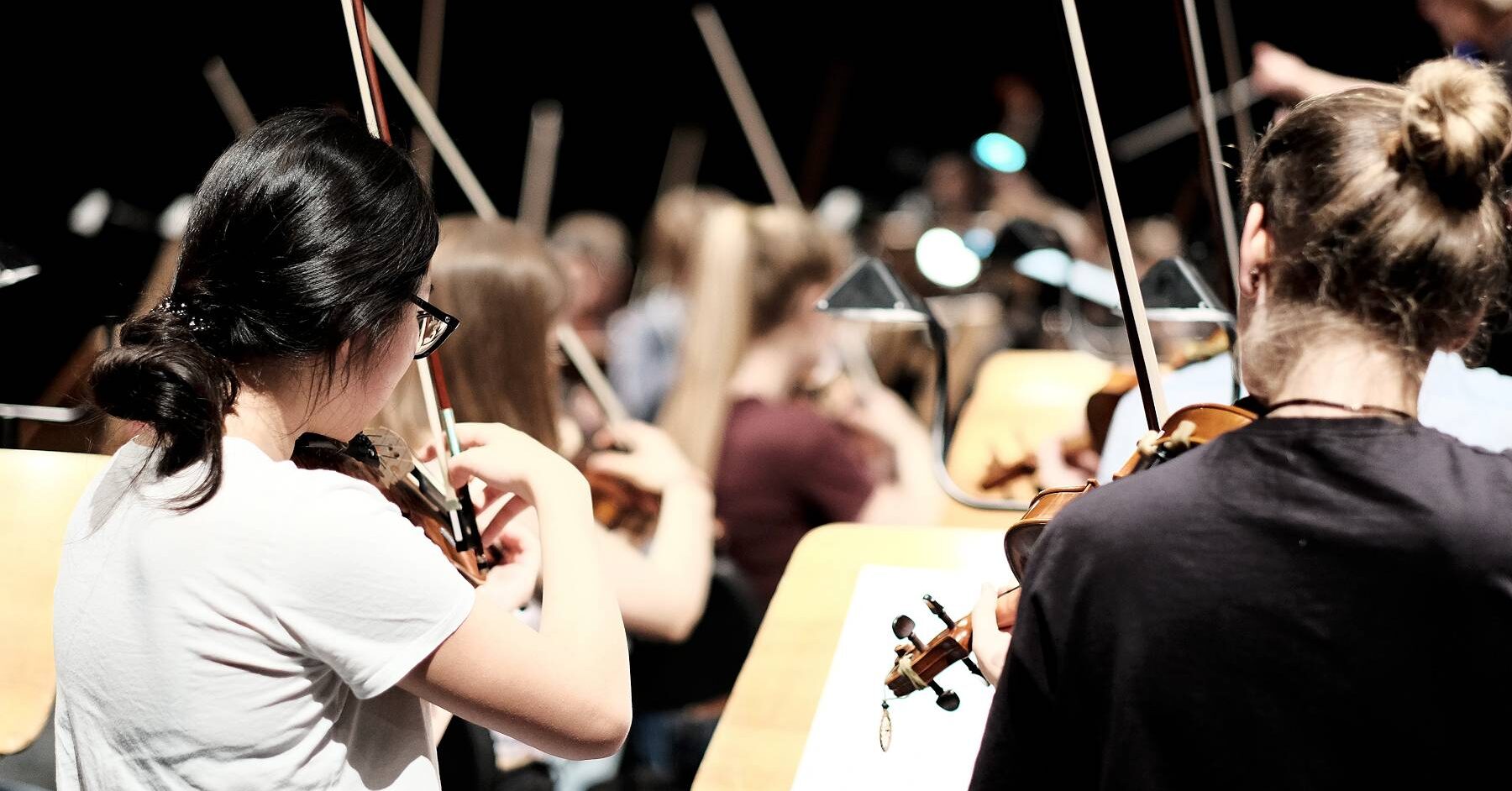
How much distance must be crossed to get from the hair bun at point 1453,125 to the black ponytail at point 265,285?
0.67m

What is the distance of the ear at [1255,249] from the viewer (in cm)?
81

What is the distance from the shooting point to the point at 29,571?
1.33 m

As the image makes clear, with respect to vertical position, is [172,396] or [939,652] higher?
[172,396]

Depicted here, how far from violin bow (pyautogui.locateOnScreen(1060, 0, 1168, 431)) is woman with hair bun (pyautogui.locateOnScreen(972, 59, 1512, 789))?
7.4 inches

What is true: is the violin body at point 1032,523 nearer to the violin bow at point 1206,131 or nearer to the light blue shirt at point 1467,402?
the light blue shirt at point 1467,402

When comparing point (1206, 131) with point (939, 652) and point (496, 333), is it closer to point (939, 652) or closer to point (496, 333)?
point (939, 652)

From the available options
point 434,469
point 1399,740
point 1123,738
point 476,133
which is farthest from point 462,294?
point 476,133

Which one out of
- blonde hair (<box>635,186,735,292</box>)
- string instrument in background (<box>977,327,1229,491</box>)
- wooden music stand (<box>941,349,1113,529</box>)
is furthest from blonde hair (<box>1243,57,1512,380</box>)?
blonde hair (<box>635,186,735,292</box>)

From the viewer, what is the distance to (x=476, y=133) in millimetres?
5641

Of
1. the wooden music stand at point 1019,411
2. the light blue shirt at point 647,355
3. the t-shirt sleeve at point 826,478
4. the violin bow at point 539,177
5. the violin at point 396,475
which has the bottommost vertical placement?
the light blue shirt at point 647,355

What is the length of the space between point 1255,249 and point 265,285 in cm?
67

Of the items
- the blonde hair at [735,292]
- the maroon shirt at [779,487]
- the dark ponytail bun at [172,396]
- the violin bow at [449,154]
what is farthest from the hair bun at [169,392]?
the blonde hair at [735,292]

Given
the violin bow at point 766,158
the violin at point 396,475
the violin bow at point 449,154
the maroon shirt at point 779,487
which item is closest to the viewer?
the violin at point 396,475

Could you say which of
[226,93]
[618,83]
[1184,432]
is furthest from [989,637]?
[618,83]
